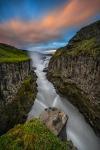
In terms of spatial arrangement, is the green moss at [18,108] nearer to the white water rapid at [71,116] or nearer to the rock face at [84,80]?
the white water rapid at [71,116]

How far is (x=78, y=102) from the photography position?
3769 centimetres

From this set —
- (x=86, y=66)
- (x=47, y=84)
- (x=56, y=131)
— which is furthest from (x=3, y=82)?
(x=47, y=84)

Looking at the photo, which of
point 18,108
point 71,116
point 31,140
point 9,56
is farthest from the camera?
point 9,56

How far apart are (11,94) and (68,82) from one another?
57.1 feet

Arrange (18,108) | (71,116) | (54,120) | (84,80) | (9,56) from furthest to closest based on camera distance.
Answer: (9,56)
(71,116)
(84,80)
(18,108)
(54,120)

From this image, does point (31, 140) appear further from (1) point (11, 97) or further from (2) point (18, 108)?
(2) point (18, 108)

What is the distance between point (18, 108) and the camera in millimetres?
29844

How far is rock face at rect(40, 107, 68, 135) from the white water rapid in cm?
402

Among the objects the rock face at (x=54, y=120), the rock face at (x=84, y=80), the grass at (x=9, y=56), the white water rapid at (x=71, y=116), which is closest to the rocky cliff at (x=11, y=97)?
the grass at (x=9, y=56)

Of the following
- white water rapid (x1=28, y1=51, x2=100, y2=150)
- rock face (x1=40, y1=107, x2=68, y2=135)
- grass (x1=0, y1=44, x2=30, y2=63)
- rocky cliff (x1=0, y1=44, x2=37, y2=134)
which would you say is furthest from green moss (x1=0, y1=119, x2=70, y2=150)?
white water rapid (x1=28, y1=51, x2=100, y2=150)

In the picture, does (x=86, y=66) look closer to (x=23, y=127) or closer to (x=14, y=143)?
(x=23, y=127)

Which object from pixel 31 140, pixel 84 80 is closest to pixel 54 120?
pixel 84 80

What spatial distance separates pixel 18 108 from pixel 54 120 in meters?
6.46

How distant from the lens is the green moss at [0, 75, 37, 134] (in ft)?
84.7
